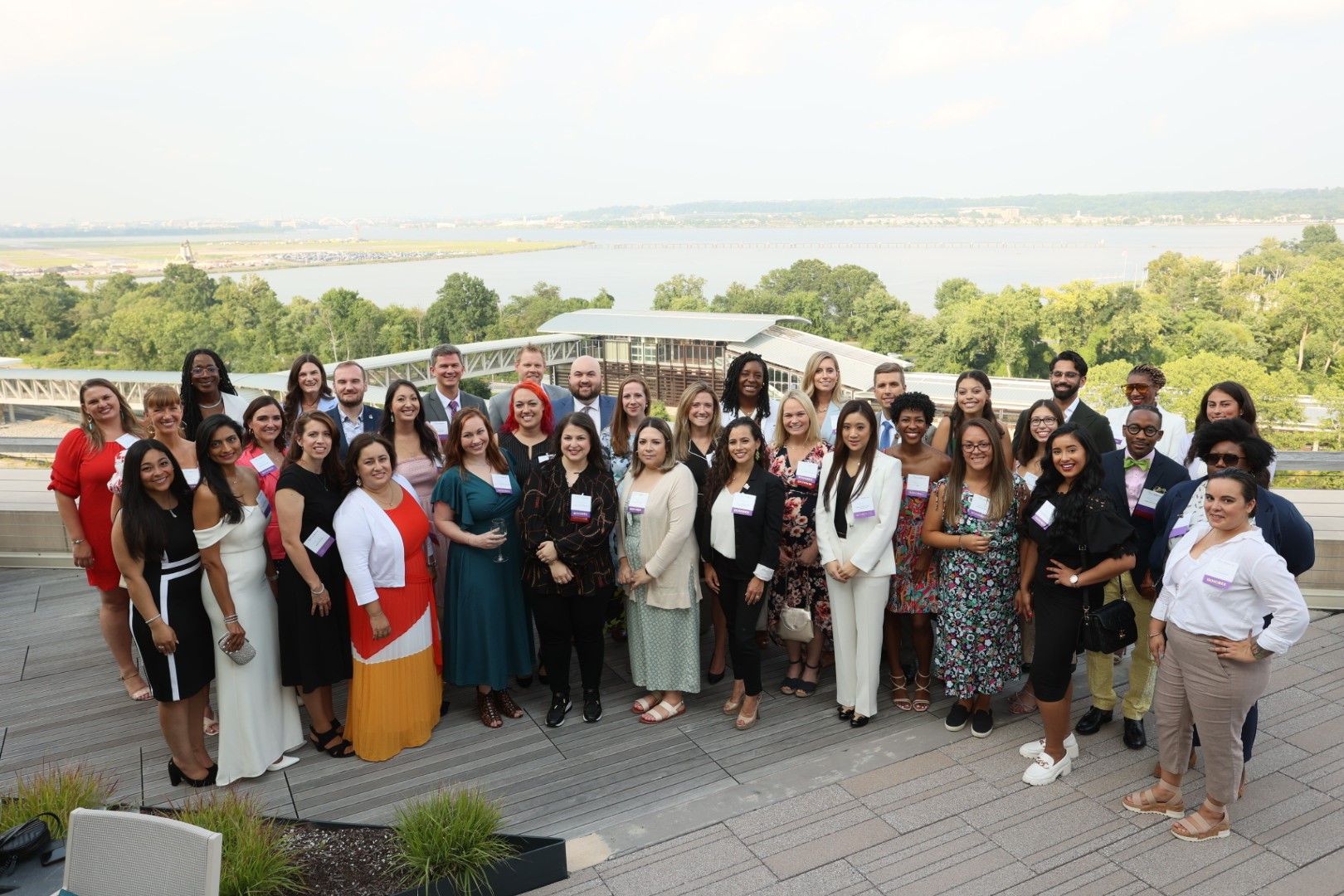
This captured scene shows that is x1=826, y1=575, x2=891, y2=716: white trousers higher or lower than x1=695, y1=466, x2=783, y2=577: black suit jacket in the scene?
lower

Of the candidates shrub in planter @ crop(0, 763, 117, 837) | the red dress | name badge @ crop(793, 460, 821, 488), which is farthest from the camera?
the red dress

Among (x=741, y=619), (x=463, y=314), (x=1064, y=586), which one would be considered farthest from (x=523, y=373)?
(x=463, y=314)

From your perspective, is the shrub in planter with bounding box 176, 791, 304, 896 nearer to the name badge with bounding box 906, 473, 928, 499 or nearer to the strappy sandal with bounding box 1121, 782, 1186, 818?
the name badge with bounding box 906, 473, 928, 499

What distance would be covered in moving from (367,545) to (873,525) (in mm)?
2098

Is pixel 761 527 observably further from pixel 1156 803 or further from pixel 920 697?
pixel 1156 803

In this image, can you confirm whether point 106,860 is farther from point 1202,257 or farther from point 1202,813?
point 1202,257

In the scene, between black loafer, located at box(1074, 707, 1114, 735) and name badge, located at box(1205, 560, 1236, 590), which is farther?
black loafer, located at box(1074, 707, 1114, 735)

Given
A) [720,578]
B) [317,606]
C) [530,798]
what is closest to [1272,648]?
[720,578]

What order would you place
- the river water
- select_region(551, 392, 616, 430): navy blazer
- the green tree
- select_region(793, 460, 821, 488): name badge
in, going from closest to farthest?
select_region(793, 460, 821, 488): name badge
select_region(551, 392, 616, 430): navy blazer
the green tree
the river water

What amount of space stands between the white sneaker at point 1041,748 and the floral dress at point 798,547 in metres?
1.01

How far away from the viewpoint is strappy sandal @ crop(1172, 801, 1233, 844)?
3078 mm

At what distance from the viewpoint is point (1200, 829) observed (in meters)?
3.08

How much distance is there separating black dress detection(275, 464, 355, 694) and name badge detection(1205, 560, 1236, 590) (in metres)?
3.20

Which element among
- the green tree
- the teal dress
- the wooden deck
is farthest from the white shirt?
the green tree
